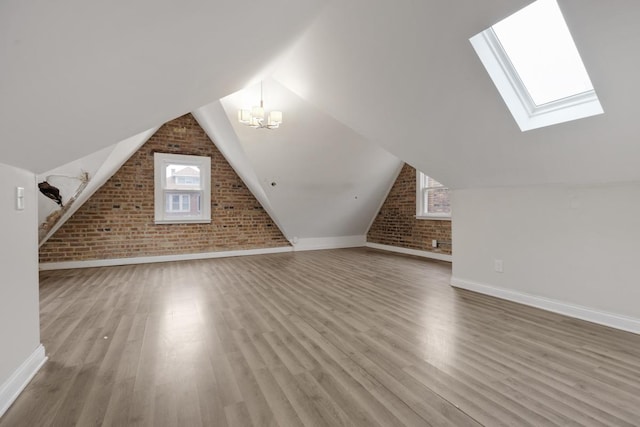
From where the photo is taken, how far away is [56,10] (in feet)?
2.92

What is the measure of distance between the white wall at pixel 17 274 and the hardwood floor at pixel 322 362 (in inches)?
9.6

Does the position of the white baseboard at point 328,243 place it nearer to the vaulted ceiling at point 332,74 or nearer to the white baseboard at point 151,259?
the white baseboard at point 151,259

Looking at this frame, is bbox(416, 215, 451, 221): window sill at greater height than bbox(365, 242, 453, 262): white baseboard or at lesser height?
greater

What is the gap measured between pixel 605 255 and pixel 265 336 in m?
3.11

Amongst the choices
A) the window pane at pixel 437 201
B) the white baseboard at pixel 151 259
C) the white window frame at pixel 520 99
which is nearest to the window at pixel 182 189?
the white baseboard at pixel 151 259

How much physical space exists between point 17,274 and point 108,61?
1430 millimetres

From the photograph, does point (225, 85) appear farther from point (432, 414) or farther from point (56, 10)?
point (432, 414)

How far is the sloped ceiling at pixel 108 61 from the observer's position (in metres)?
0.97

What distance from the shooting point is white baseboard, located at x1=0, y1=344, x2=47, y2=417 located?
1612 mm

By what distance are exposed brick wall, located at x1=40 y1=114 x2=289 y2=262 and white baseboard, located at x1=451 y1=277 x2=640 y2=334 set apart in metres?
4.93

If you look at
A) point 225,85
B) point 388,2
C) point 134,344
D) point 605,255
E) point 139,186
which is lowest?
point 134,344

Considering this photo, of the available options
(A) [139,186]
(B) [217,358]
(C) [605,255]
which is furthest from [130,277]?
(C) [605,255]

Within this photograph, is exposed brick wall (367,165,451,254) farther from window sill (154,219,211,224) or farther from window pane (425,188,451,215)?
window sill (154,219,211,224)

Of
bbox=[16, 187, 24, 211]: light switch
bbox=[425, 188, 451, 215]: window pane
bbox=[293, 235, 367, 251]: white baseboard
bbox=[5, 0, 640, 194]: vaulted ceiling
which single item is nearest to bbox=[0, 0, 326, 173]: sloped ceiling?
bbox=[5, 0, 640, 194]: vaulted ceiling
